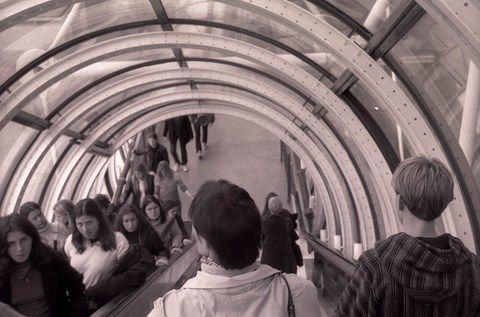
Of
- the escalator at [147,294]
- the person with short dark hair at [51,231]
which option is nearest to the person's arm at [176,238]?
the escalator at [147,294]

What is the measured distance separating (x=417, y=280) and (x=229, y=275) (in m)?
0.87

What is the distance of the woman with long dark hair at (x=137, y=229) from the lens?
20.5ft

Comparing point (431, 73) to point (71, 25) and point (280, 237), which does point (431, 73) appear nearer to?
point (280, 237)

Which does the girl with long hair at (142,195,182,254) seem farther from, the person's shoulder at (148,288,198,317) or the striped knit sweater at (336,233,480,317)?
the person's shoulder at (148,288,198,317)

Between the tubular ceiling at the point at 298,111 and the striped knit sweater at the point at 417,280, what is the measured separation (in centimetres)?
146

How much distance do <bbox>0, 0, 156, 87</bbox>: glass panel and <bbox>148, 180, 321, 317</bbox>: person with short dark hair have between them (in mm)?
6029

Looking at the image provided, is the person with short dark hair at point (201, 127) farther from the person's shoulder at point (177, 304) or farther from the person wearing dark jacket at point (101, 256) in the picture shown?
the person's shoulder at point (177, 304)

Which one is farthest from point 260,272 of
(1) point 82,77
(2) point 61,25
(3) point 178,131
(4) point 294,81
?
(3) point 178,131

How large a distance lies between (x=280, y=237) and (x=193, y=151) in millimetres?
11909

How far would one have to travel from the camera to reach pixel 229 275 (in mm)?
2008

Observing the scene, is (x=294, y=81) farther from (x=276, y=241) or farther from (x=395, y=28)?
(x=395, y=28)

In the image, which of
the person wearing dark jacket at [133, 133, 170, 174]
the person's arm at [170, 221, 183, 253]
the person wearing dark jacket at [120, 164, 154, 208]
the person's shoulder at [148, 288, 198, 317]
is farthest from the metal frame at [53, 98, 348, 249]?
the person's shoulder at [148, 288, 198, 317]

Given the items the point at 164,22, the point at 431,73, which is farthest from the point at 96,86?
the point at 431,73

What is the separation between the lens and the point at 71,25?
7.82 metres
